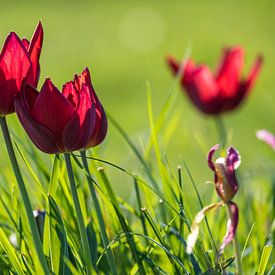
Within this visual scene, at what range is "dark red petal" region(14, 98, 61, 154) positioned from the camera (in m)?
0.88

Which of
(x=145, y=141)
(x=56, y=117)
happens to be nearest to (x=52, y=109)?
(x=56, y=117)

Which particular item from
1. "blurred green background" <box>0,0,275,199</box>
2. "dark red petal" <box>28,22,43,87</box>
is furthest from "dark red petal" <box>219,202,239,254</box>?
"blurred green background" <box>0,0,275,199</box>

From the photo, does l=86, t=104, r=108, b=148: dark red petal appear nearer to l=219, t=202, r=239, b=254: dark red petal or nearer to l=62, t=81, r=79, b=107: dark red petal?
l=62, t=81, r=79, b=107: dark red petal

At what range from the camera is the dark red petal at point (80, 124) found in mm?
894

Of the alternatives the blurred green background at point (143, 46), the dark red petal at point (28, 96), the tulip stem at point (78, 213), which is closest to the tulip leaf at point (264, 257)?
the tulip stem at point (78, 213)

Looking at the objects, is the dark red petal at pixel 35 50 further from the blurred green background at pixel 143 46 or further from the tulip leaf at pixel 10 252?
the blurred green background at pixel 143 46

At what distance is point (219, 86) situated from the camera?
179cm

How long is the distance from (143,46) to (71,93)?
14.8 feet

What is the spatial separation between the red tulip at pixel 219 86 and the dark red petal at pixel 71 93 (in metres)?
0.83

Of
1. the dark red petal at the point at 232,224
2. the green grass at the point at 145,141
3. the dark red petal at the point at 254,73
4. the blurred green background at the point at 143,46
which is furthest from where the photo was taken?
the blurred green background at the point at 143,46

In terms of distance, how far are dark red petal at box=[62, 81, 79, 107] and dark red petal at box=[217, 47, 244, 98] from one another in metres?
0.87

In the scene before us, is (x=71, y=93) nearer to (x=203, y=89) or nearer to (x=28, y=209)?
(x=28, y=209)

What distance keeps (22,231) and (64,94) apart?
0.77 ft

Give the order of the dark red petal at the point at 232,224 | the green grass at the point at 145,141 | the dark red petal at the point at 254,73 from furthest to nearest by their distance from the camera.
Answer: the dark red petal at the point at 254,73 < the green grass at the point at 145,141 < the dark red petal at the point at 232,224
